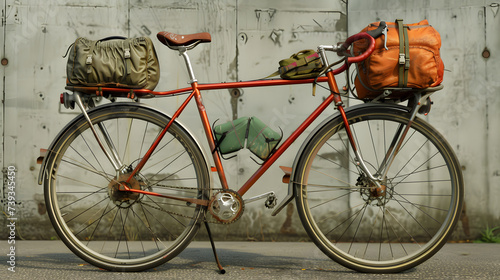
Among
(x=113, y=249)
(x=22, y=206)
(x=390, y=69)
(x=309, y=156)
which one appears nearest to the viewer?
(x=390, y=69)

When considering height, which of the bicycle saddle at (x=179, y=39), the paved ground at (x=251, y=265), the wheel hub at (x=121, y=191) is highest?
the bicycle saddle at (x=179, y=39)

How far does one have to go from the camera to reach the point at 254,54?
4.59 metres

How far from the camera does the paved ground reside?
2.95 m

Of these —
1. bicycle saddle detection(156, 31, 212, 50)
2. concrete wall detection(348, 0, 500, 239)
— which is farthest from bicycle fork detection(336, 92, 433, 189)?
concrete wall detection(348, 0, 500, 239)

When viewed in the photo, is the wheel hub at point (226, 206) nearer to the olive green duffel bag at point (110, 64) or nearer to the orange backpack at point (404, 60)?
the olive green duffel bag at point (110, 64)

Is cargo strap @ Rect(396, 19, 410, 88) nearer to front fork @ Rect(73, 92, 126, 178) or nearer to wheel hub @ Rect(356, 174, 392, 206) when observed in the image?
wheel hub @ Rect(356, 174, 392, 206)

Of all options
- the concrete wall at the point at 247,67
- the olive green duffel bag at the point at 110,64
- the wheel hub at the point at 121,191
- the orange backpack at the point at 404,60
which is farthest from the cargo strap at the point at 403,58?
the concrete wall at the point at 247,67

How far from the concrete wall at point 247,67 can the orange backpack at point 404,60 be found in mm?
1828

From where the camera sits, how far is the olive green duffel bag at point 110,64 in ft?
9.51

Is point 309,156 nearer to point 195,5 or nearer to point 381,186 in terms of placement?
point 381,186

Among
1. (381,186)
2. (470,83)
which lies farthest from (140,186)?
(470,83)

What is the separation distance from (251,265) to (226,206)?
58cm

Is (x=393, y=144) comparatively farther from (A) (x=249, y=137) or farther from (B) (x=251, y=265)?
(B) (x=251, y=265)

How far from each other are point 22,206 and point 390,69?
11.2 ft
